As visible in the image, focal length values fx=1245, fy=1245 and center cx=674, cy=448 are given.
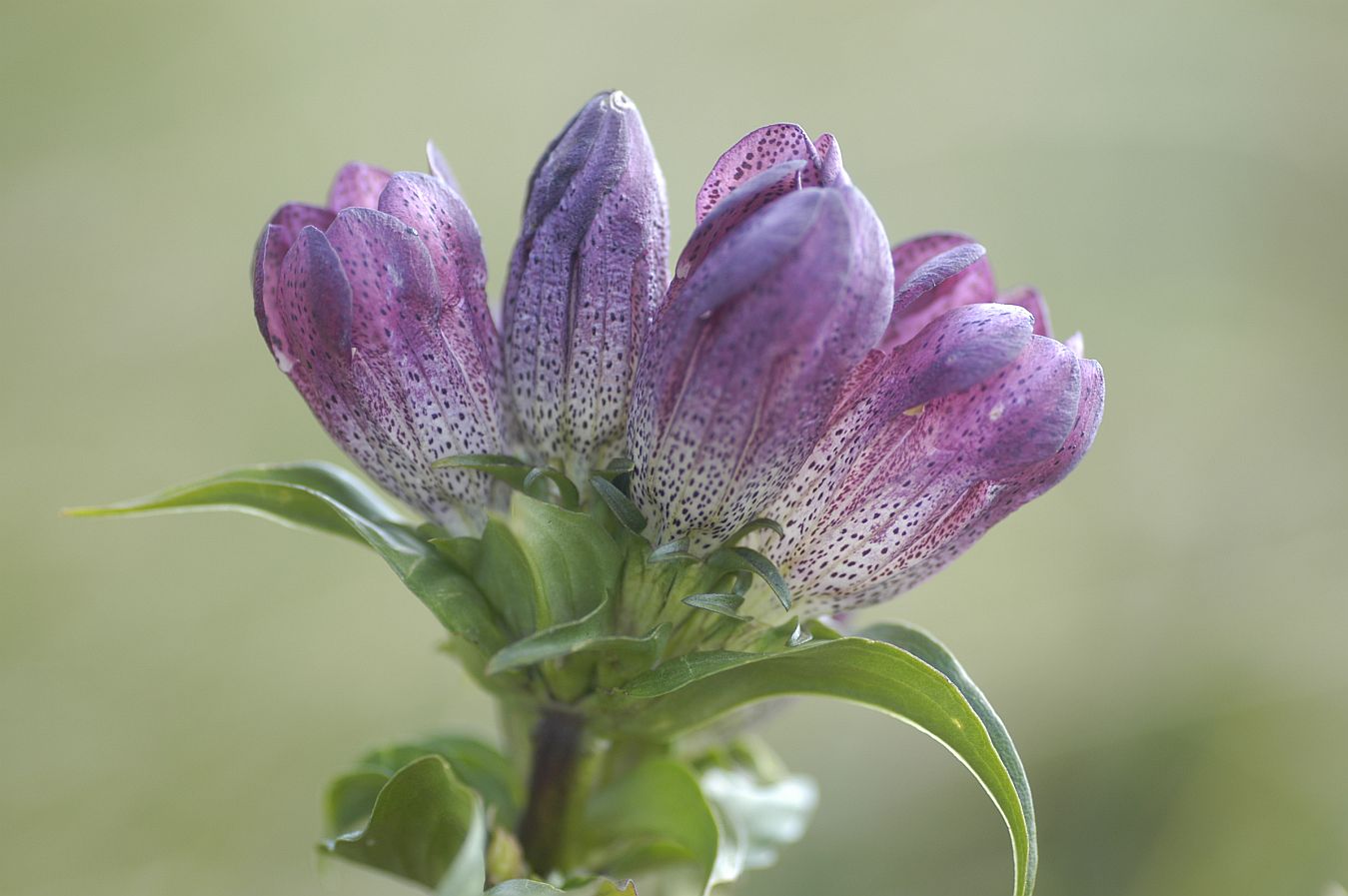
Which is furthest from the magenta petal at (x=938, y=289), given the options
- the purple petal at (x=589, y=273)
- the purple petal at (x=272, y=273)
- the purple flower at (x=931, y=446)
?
the purple petal at (x=272, y=273)

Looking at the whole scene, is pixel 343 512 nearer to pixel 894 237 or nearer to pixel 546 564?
pixel 546 564

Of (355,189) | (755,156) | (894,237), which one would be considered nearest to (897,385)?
(755,156)

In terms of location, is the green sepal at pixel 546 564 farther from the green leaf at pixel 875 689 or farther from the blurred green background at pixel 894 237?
the blurred green background at pixel 894 237

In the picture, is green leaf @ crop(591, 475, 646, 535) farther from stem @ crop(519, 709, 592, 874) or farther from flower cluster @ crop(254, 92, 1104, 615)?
stem @ crop(519, 709, 592, 874)

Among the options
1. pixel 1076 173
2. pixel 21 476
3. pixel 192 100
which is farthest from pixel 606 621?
pixel 1076 173

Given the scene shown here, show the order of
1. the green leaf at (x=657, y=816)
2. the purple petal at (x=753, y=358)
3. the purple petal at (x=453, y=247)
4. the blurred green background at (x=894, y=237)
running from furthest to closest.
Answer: the blurred green background at (x=894, y=237) → the green leaf at (x=657, y=816) → the purple petal at (x=453, y=247) → the purple petal at (x=753, y=358)

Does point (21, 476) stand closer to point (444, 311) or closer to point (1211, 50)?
point (444, 311)

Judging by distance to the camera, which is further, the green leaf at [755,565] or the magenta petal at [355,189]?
the magenta petal at [355,189]
